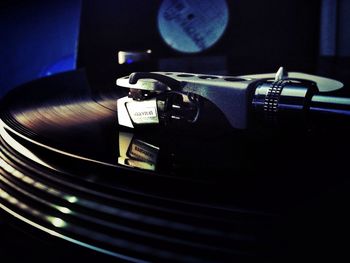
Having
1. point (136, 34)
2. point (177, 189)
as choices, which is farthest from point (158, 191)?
point (136, 34)

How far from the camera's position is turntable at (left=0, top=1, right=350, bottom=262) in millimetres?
259

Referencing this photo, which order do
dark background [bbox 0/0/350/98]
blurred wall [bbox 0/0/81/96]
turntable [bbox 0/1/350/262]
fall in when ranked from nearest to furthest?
turntable [bbox 0/1/350/262] < dark background [bbox 0/0/350/98] < blurred wall [bbox 0/0/81/96]

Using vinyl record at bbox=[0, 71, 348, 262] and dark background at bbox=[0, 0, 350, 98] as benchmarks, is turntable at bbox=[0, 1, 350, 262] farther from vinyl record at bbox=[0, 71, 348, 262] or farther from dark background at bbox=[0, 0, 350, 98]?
dark background at bbox=[0, 0, 350, 98]

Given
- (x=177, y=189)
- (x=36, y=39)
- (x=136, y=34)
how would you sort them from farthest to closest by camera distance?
(x=36, y=39), (x=136, y=34), (x=177, y=189)

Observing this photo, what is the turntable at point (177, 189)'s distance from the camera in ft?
0.85

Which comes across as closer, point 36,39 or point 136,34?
point 136,34

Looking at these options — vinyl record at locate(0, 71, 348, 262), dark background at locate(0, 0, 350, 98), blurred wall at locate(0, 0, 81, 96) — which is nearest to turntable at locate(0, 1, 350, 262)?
vinyl record at locate(0, 71, 348, 262)

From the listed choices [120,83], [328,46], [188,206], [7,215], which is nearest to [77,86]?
[120,83]

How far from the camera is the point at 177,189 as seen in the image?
30 centimetres

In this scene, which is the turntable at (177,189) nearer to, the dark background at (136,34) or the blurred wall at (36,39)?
the dark background at (136,34)

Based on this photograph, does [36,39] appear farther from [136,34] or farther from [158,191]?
[158,191]

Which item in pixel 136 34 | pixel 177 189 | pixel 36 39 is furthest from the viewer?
pixel 36 39

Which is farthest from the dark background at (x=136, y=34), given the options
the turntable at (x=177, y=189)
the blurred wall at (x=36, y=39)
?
the turntable at (x=177, y=189)

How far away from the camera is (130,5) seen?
4.31ft
